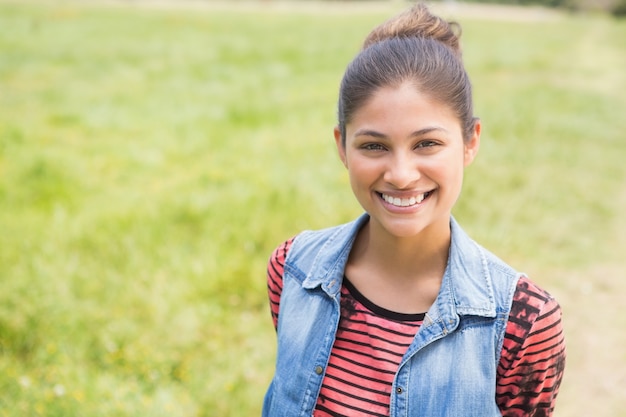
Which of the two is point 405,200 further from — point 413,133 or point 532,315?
point 532,315

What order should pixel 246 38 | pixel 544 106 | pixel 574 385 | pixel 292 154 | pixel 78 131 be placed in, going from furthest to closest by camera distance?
pixel 246 38
pixel 544 106
pixel 78 131
pixel 292 154
pixel 574 385

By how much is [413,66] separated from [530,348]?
75 cm

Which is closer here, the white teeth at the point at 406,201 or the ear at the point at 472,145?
the white teeth at the point at 406,201

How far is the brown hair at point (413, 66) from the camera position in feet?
5.31

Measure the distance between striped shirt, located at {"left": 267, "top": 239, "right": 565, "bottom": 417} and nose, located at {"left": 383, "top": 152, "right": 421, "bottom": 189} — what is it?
0.34 m

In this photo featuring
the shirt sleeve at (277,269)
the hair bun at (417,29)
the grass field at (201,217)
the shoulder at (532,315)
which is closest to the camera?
the shoulder at (532,315)

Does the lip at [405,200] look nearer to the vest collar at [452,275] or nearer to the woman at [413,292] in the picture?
the woman at [413,292]

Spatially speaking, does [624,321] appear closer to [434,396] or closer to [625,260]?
[625,260]

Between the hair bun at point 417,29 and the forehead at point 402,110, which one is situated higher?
the hair bun at point 417,29

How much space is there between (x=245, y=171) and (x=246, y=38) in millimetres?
12329

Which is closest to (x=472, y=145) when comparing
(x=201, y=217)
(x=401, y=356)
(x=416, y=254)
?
(x=416, y=254)

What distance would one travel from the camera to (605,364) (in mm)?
3875

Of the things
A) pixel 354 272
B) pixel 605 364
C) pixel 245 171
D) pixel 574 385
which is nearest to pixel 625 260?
pixel 605 364

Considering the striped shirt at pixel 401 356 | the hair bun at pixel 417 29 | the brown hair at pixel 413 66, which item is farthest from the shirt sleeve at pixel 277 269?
the hair bun at pixel 417 29
